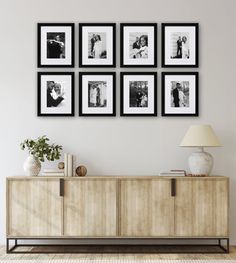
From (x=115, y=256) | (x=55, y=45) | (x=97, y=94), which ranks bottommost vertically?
(x=115, y=256)

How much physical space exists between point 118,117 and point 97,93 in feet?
1.01

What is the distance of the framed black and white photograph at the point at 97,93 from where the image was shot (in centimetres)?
536

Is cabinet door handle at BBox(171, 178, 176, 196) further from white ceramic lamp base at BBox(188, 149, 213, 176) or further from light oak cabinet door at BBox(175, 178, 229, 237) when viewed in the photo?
white ceramic lamp base at BBox(188, 149, 213, 176)

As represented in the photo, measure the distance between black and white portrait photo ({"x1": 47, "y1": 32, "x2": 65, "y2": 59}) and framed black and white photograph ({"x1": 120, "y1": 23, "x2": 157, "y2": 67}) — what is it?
567mm

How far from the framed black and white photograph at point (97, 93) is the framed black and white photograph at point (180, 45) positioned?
0.56 metres

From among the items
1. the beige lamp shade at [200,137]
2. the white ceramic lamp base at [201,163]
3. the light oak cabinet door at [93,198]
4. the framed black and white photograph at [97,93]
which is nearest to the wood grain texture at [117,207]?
the light oak cabinet door at [93,198]

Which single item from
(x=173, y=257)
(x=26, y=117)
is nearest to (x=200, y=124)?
(x=173, y=257)

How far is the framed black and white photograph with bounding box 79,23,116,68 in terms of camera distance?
5.36 metres

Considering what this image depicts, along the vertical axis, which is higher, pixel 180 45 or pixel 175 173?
pixel 180 45

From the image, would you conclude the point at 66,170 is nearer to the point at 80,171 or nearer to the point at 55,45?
the point at 80,171

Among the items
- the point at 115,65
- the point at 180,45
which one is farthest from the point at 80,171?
the point at 180,45

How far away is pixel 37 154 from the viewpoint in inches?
202

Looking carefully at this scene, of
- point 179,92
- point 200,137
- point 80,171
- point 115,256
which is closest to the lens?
point 115,256

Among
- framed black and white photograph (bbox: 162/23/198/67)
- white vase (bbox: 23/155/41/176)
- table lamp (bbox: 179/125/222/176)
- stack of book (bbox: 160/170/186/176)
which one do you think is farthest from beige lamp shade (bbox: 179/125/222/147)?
white vase (bbox: 23/155/41/176)
